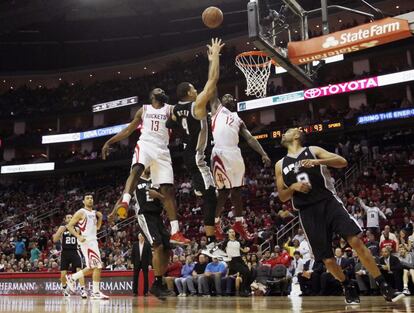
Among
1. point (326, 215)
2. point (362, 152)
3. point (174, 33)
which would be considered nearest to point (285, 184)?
point (326, 215)

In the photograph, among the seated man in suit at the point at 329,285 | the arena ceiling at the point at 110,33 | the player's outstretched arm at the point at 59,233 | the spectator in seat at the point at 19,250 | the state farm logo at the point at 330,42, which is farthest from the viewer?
the arena ceiling at the point at 110,33

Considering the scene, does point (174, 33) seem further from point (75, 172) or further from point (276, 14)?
point (276, 14)

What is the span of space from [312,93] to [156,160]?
65.4ft

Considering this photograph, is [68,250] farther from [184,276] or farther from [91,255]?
[184,276]

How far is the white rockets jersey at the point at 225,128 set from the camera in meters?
7.18

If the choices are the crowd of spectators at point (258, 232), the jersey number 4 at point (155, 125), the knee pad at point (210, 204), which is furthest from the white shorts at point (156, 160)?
the crowd of spectators at point (258, 232)

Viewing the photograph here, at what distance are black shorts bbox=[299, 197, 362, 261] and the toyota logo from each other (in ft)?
66.4

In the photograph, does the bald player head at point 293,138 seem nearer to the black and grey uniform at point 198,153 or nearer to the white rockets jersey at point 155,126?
the black and grey uniform at point 198,153

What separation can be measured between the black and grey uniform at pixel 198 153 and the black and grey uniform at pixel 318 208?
132 centimetres

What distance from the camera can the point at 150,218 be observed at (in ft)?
24.5

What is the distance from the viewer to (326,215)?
235 inches

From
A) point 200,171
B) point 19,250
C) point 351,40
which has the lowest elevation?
point 19,250

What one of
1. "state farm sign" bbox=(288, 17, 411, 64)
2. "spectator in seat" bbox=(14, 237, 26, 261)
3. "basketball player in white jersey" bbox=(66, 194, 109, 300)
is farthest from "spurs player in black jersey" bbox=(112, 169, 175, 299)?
"spectator in seat" bbox=(14, 237, 26, 261)

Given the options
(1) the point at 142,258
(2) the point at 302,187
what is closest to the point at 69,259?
(1) the point at 142,258
